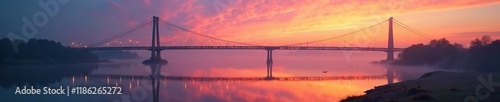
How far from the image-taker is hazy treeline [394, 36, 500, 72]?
4428 cm

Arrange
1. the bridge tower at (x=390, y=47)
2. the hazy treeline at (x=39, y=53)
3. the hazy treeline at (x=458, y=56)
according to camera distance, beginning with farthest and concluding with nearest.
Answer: the bridge tower at (x=390, y=47) < the hazy treeline at (x=39, y=53) < the hazy treeline at (x=458, y=56)

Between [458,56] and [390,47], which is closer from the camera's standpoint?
[458,56]

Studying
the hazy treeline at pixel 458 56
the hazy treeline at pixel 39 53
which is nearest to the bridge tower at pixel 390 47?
the hazy treeline at pixel 458 56

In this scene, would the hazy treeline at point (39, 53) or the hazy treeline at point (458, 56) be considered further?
the hazy treeline at point (39, 53)

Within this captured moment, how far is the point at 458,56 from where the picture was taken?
174 feet

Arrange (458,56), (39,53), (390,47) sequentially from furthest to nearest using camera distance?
(390,47), (39,53), (458,56)

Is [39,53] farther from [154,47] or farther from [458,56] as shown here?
[458,56]

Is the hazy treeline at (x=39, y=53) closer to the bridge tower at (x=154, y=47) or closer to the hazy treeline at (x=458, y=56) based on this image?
the bridge tower at (x=154, y=47)

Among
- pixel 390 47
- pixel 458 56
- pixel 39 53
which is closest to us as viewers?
pixel 458 56

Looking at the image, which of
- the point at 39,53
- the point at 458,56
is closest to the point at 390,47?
the point at 458,56

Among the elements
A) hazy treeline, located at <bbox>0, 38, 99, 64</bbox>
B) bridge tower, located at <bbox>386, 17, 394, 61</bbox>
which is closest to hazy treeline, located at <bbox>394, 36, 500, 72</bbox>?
bridge tower, located at <bbox>386, 17, 394, 61</bbox>

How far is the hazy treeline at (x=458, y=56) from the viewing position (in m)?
44.3

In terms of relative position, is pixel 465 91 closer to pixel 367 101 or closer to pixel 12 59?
pixel 367 101

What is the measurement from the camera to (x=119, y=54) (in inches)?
5827
